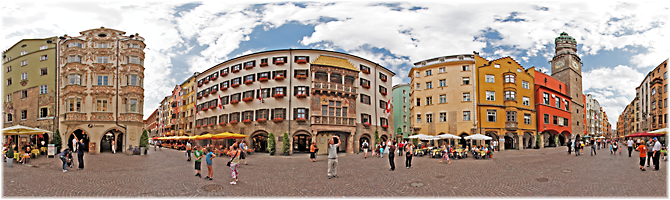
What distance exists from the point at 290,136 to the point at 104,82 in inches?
714

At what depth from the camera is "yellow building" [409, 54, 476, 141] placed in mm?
44781

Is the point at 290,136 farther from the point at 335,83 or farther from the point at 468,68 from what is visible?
the point at 468,68

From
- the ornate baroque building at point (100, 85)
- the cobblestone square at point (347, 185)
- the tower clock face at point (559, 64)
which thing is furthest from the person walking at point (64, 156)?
the tower clock face at point (559, 64)

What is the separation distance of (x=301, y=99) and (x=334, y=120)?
426 centimetres

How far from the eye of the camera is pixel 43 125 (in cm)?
3297

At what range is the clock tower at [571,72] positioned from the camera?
61.8 m

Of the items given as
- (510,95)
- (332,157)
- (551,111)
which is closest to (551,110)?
(551,111)

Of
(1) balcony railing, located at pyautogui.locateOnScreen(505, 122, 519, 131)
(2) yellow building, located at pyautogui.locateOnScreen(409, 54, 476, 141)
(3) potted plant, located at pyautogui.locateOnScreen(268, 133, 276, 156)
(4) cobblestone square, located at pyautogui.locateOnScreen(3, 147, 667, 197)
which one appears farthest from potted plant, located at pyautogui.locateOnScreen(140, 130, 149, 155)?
(1) balcony railing, located at pyautogui.locateOnScreen(505, 122, 519, 131)

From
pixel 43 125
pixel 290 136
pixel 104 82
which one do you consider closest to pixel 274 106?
pixel 290 136

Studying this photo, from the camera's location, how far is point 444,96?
4662 cm

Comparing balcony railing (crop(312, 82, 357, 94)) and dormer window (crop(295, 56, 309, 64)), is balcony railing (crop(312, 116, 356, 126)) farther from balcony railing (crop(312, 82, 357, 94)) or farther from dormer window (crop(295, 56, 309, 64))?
dormer window (crop(295, 56, 309, 64))

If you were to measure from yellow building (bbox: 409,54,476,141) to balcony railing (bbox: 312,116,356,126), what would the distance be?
1311 cm

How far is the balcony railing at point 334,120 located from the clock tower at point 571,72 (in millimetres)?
42458

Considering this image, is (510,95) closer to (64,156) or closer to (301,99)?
(301,99)
